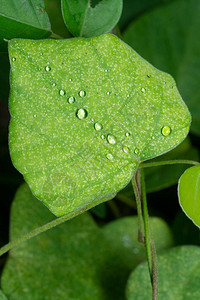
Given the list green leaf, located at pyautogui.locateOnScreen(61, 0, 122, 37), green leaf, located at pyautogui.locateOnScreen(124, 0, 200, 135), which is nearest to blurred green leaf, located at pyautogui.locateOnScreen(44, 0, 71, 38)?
green leaf, located at pyautogui.locateOnScreen(124, 0, 200, 135)

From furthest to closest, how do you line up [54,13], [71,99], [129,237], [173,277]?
[54,13] < [129,237] < [173,277] < [71,99]

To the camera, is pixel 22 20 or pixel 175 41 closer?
pixel 22 20

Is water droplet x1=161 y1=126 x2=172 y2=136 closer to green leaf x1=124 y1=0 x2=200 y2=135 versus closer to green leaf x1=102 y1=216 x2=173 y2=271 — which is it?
green leaf x1=102 y1=216 x2=173 y2=271

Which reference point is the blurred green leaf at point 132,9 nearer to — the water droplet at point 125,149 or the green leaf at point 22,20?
the green leaf at point 22,20

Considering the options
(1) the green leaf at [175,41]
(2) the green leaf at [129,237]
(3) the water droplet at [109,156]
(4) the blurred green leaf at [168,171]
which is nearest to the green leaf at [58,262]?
(2) the green leaf at [129,237]

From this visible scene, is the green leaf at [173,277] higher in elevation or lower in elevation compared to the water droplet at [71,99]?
lower

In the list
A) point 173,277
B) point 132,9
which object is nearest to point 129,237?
point 173,277

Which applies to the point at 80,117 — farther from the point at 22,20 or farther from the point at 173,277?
the point at 173,277
